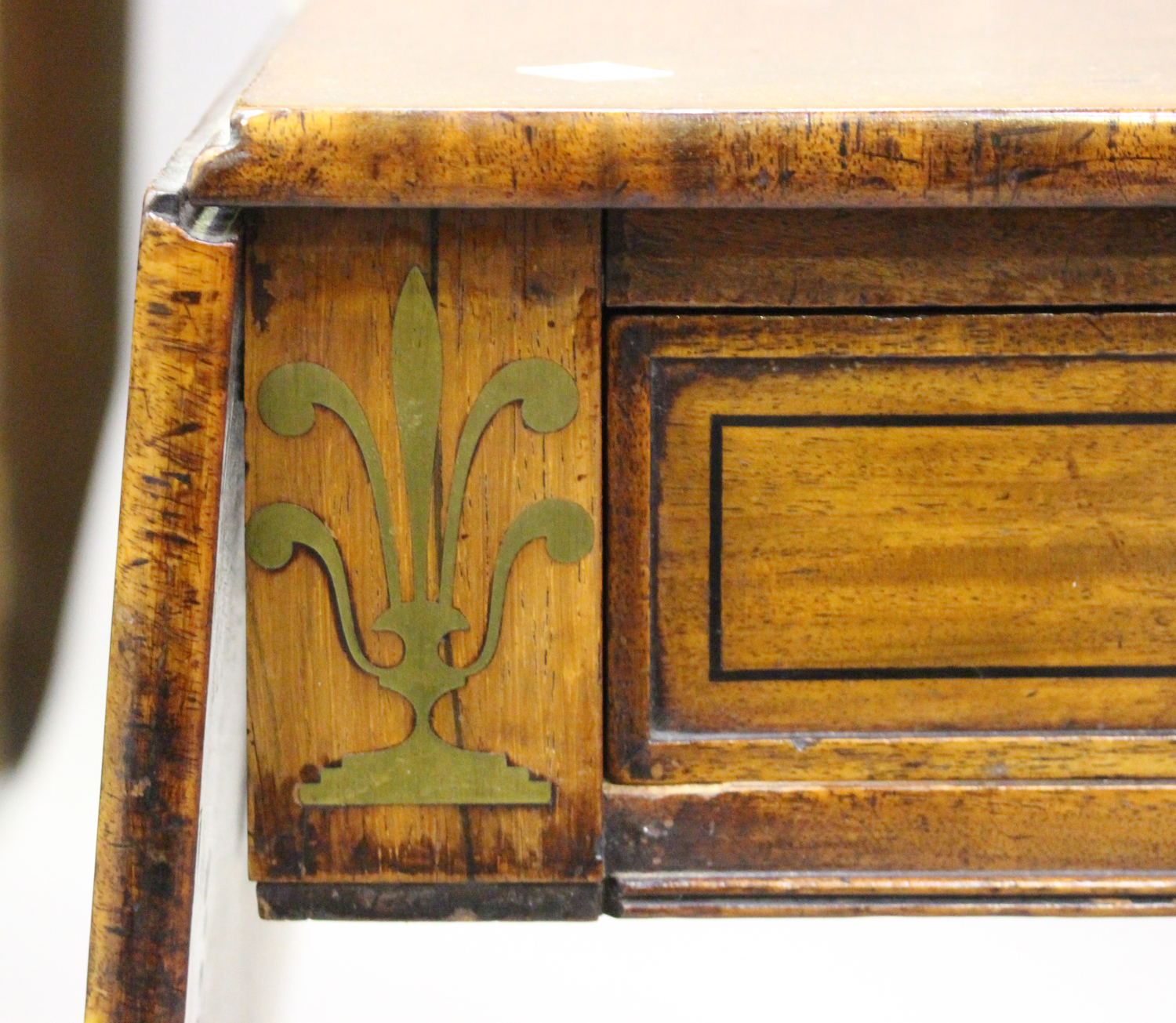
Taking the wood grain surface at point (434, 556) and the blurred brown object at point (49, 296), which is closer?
the wood grain surface at point (434, 556)

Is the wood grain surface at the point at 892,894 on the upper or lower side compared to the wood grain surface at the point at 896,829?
lower

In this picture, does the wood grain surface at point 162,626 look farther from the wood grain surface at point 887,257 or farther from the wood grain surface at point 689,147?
the wood grain surface at point 887,257

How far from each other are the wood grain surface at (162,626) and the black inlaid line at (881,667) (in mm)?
188

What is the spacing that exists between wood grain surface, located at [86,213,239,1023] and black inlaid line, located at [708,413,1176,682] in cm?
19

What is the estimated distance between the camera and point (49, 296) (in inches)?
40.9

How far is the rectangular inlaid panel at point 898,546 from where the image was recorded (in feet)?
1.71

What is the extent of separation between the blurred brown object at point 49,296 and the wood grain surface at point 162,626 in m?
0.60

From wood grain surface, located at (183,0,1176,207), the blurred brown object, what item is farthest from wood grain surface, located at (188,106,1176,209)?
the blurred brown object

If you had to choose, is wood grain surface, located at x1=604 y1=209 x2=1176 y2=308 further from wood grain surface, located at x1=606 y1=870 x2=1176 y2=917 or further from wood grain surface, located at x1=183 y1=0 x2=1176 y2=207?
wood grain surface, located at x1=606 y1=870 x2=1176 y2=917

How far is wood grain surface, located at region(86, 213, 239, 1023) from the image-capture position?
46 centimetres

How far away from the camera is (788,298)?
51 centimetres

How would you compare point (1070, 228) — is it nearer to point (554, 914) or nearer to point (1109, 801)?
point (1109, 801)

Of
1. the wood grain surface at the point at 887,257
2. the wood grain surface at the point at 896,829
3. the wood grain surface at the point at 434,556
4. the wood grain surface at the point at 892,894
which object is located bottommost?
the wood grain surface at the point at 892,894

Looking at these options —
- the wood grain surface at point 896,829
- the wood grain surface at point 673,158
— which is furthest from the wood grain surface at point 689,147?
the wood grain surface at point 896,829
